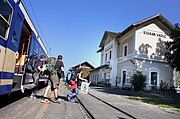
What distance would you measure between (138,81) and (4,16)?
26.3m

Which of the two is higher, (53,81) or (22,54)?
(22,54)

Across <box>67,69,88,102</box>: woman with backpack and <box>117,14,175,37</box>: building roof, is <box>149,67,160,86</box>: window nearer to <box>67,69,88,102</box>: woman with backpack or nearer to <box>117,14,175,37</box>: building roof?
<box>117,14,175,37</box>: building roof

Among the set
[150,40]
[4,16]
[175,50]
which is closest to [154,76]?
[150,40]

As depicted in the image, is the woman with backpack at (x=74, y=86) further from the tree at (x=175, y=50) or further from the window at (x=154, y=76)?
the window at (x=154, y=76)

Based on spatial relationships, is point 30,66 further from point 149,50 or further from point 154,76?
point 154,76

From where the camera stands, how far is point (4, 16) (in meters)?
6.58

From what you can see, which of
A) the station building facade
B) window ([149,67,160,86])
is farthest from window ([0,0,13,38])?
window ([149,67,160,86])

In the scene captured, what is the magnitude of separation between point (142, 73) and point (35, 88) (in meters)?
23.3

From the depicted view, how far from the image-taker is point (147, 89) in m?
33.2

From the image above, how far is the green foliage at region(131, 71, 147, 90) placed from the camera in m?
31.5

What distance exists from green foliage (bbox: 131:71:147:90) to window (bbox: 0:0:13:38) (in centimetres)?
2585

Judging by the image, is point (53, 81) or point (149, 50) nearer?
point (53, 81)

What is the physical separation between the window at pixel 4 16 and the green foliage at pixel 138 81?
25.9m

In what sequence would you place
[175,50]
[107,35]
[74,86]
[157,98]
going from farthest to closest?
[107,35] < [175,50] < [157,98] < [74,86]
